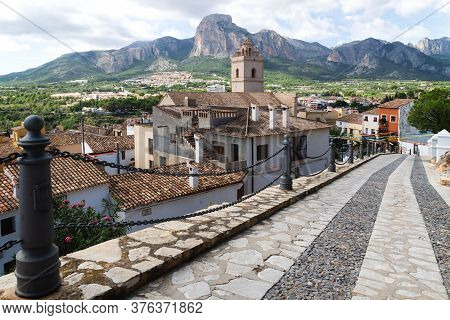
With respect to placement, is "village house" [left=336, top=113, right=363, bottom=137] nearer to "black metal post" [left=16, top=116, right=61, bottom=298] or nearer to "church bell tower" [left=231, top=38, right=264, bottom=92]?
"church bell tower" [left=231, top=38, right=264, bottom=92]

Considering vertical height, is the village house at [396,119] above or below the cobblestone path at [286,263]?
above

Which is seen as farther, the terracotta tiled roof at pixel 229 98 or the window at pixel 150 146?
the terracotta tiled roof at pixel 229 98

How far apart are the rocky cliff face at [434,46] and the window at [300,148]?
178 m

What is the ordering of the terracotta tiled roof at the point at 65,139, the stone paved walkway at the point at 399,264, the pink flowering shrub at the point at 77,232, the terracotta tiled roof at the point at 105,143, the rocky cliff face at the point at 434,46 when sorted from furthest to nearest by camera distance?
the rocky cliff face at the point at 434,46 < the terracotta tiled roof at the point at 65,139 < the terracotta tiled roof at the point at 105,143 < the pink flowering shrub at the point at 77,232 < the stone paved walkway at the point at 399,264

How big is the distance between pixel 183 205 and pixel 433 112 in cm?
3090

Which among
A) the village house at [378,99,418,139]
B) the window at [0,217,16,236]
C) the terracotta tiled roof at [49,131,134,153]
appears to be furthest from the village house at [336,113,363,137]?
the window at [0,217,16,236]

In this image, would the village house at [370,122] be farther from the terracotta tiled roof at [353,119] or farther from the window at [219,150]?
the window at [219,150]

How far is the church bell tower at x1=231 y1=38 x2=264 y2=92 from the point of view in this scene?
54.1 meters

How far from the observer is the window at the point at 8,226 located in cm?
1185

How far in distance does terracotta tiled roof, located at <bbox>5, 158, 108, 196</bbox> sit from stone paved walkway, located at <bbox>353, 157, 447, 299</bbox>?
11146mm

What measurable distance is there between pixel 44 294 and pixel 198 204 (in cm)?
1400

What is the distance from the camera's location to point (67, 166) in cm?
1498

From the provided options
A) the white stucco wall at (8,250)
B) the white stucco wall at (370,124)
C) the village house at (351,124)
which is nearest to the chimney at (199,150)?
the white stucco wall at (8,250)

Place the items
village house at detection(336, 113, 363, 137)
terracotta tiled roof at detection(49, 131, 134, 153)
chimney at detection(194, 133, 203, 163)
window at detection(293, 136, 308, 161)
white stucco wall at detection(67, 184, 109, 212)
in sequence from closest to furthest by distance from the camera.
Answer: white stucco wall at detection(67, 184, 109, 212) → chimney at detection(194, 133, 203, 163) → window at detection(293, 136, 308, 161) → terracotta tiled roof at detection(49, 131, 134, 153) → village house at detection(336, 113, 363, 137)
